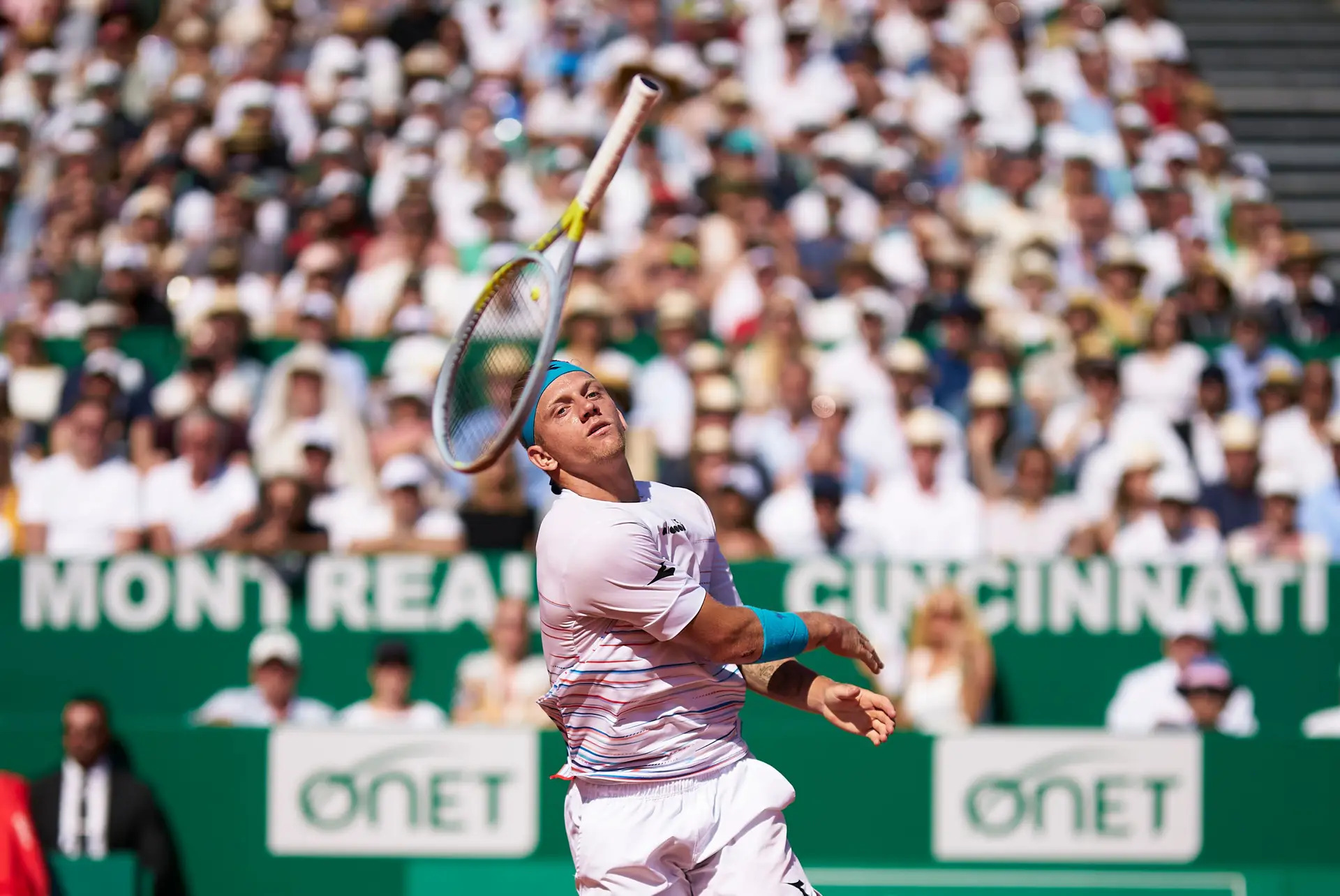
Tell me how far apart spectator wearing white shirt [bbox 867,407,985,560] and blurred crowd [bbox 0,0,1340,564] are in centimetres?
2

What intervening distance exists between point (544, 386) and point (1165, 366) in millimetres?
6793

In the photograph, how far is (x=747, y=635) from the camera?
3729mm

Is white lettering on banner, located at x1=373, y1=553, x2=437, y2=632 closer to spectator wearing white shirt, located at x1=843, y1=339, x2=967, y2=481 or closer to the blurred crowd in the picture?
the blurred crowd

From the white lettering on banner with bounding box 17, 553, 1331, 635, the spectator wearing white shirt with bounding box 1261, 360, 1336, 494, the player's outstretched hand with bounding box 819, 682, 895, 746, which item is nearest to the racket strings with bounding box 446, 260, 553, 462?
the player's outstretched hand with bounding box 819, 682, 895, 746

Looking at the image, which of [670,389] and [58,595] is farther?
[670,389]

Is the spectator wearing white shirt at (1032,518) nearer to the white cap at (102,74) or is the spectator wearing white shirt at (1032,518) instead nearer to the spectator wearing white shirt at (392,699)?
the spectator wearing white shirt at (392,699)

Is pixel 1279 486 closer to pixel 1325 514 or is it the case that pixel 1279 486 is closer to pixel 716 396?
pixel 1325 514

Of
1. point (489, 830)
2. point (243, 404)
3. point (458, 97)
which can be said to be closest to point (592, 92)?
point (458, 97)

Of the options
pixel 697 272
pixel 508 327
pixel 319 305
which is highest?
pixel 697 272

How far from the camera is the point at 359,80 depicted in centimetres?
1239

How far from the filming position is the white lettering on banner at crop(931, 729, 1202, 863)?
6777 mm

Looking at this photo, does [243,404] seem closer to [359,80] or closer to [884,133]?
[359,80]

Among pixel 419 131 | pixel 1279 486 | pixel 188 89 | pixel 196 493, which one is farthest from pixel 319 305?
pixel 1279 486

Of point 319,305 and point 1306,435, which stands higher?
point 319,305
